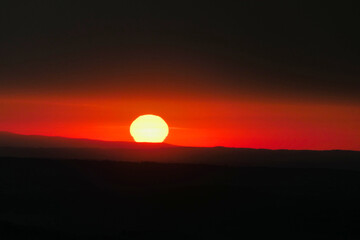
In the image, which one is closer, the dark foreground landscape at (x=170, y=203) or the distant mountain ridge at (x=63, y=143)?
the dark foreground landscape at (x=170, y=203)

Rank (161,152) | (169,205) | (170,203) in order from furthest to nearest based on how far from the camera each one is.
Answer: (161,152) < (170,203) < (169,205)

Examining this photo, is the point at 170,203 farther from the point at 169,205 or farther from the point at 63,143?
the point at 63,143

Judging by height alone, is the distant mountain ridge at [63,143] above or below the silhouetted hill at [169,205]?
above

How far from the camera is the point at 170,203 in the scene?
80.4ft

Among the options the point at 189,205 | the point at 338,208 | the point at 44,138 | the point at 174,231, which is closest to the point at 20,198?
the point at 189,205

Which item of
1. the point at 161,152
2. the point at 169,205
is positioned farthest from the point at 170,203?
the point at 161,152

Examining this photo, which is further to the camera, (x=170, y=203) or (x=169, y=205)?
(x=170, y=203)

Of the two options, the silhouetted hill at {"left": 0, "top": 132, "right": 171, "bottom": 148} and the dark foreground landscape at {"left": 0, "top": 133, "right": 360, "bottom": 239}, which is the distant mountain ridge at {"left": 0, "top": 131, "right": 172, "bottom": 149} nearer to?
the silhouetted hill at {"left": 0, "top": 132, "right": 171, "bottom": 148}

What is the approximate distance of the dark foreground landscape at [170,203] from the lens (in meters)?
20.2

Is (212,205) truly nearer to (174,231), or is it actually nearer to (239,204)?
(239,204)

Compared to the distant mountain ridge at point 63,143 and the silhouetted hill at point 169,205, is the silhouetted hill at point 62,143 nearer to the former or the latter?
the distant mountain ridge at point 63,143

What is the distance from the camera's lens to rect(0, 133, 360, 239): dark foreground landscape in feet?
66.4

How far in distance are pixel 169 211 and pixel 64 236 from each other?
838 cm

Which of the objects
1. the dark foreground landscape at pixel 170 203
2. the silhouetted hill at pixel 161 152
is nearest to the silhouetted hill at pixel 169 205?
the dark foreground landscape at pixel 170 203
